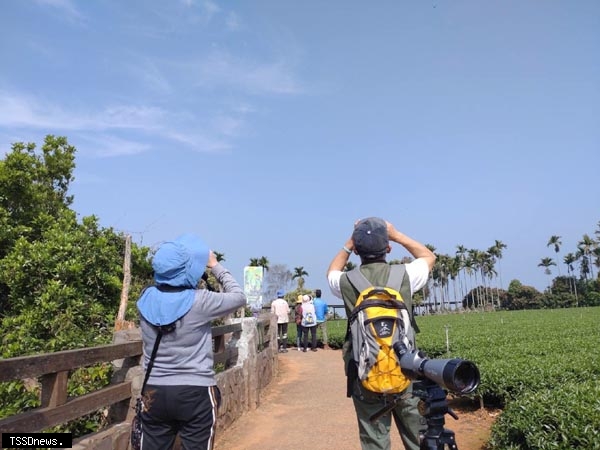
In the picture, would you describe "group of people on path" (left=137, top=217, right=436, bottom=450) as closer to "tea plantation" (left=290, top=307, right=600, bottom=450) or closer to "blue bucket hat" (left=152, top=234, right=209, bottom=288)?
"blue bucket hat" (left=152, top=234, right=209, bottom=288)

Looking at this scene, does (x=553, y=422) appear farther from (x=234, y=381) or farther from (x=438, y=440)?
(x=234, y=381)

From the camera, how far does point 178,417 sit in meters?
2.96

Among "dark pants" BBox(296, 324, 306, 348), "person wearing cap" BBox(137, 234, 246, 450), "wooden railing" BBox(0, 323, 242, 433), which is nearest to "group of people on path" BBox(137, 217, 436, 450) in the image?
"person wearing cap" BBox(137, 234, 246, 450)

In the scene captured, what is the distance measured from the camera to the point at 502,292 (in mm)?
77438

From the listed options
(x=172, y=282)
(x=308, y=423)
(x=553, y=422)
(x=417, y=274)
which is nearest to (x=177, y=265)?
(x=172, y=282)

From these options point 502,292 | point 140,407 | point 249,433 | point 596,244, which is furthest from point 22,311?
point 596,244

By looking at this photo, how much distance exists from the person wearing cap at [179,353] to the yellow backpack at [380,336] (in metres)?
0.85

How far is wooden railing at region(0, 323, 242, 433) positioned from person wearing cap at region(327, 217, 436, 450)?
74.6 inches

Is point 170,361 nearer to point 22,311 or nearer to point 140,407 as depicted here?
point 140,407

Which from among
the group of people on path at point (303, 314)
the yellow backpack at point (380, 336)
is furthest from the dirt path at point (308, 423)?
the group of people on path at point (303, 314)

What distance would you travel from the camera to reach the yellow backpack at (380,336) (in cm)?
274

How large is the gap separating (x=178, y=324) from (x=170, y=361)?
0.71 feet

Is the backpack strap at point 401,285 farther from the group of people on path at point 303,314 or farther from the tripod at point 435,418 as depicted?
the group of people on path at point 303,314

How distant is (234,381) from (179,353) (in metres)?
3.94
